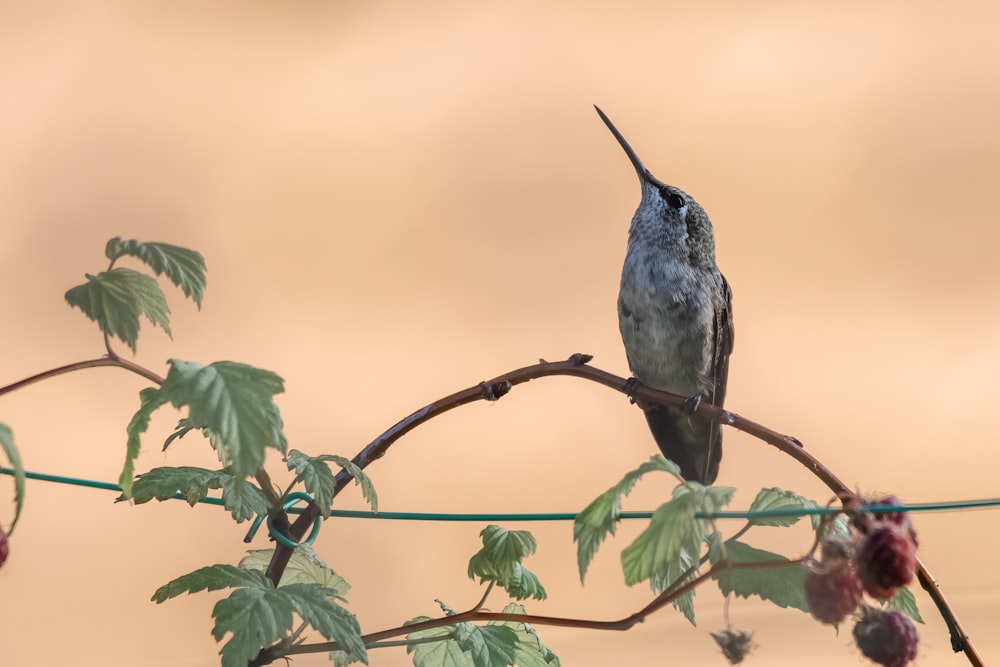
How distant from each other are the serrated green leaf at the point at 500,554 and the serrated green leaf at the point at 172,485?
26 centimetres

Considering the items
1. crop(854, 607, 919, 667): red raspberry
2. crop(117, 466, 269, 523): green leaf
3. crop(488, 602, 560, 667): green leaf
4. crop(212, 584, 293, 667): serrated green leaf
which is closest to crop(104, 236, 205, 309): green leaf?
crop(117, 466, 269, 523): green leaf

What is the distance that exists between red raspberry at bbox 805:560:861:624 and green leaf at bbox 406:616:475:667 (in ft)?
1.39

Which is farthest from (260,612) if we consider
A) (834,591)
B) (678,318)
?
(678,318)

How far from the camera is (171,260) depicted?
1.02 m

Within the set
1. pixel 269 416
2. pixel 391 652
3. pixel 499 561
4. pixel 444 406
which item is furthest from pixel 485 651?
pixel 391 652

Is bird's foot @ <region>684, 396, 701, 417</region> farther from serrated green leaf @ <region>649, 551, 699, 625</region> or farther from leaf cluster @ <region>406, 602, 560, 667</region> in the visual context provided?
leaf cluster @ <region>406, 602, 560, 667</region>

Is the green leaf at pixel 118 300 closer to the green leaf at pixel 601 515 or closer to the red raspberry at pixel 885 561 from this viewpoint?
the green leaf at pixel 601 515

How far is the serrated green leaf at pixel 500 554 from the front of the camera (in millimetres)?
934

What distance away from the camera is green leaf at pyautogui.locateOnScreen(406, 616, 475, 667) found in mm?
1004

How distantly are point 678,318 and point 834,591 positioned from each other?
0.93 metres

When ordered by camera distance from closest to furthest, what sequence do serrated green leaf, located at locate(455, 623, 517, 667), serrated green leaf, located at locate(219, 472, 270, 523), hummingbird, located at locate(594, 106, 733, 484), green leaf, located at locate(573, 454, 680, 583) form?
green leaf, located at locate(573, 454, 680, 583), serrated green leaf, located at locate(219, 472, 270, 523), serrated green leaf, located at locate(455, 623, 517, 667), hummingbird, located at locate(594, 106, 733, 484)

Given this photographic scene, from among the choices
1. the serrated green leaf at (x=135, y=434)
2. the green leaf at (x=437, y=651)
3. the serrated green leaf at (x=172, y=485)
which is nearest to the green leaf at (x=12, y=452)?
the serrated green leaf at (x=135, y=434)

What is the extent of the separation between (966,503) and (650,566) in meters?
0.21

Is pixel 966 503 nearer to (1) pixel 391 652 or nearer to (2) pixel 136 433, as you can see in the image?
(2) pixel 136 433
